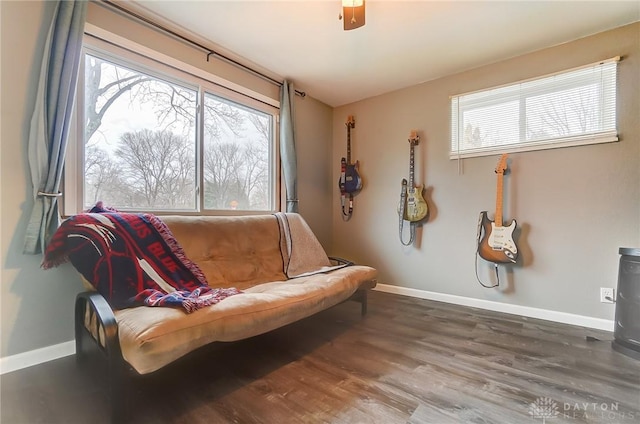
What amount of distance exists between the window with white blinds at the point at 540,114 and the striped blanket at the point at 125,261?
2.59 m

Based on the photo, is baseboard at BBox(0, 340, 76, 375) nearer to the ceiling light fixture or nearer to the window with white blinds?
the ceiling light fixture

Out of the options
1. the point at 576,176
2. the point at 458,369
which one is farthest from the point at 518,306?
the point at 458,369

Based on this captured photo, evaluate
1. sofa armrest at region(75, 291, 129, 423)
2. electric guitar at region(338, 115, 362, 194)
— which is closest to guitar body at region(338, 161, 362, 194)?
electric guitar at region(338, 115, 362, 194)

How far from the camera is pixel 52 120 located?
160 centimetres

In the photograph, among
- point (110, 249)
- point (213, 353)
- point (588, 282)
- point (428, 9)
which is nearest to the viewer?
point (110, 249)

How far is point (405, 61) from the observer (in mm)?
2678

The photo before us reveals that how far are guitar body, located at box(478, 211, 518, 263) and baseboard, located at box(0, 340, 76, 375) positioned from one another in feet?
10.4

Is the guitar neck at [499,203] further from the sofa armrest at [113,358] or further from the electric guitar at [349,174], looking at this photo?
the sofa armrest at [113,358]

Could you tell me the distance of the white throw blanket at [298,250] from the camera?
8.01 feet

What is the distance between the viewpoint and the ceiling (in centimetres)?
197

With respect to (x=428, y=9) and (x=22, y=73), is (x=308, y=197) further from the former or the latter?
(x=22, y=73)

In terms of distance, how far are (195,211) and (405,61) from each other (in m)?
2.32

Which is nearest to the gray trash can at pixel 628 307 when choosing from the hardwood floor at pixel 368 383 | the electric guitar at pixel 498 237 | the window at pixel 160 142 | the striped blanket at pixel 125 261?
the hardwood floor at pixel 368 383

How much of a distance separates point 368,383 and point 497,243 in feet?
5.92
